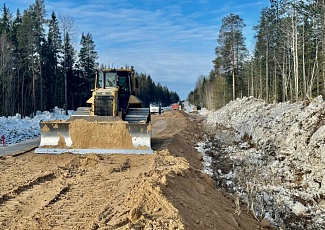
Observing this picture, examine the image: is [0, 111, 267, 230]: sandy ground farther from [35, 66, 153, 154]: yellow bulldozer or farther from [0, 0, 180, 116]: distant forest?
[0, 0, 180, 116]: distant forest

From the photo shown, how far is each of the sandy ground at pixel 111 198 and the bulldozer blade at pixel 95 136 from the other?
1552mm

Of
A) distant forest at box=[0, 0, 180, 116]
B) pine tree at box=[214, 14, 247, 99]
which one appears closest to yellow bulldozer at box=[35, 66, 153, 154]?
distant forest at box=[0, 0, 180, 116]

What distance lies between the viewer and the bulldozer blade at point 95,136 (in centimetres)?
1170

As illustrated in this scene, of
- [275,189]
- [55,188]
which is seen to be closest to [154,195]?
[55,188]

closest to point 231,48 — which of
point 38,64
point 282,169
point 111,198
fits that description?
point 38,64

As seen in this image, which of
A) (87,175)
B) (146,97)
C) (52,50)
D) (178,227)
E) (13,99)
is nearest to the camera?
(178,227)

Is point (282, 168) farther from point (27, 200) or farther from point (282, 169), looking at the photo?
point (27, 200)

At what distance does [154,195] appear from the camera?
5660 millimetres

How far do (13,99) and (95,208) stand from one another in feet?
146

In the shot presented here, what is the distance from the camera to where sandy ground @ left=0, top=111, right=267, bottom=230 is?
4992mm

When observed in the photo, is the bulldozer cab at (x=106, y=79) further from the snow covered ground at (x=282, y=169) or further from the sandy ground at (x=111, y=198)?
the snow covered ground at (x=282, y=169)

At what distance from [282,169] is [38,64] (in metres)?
40.6

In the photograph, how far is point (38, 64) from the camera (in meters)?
44.8

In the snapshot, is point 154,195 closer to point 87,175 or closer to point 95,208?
point 95,208
